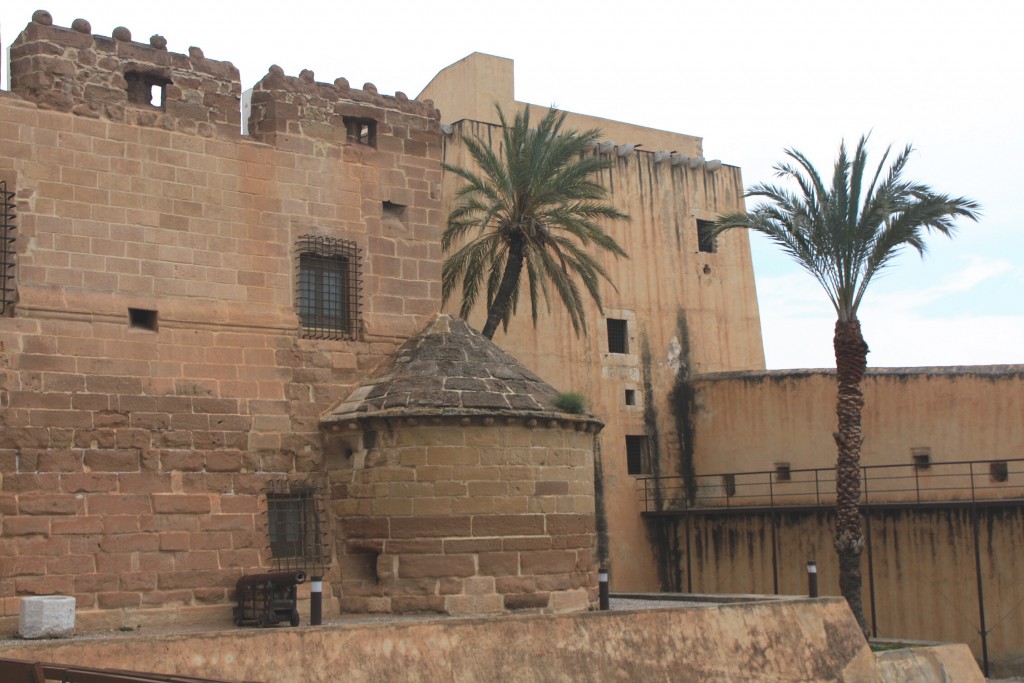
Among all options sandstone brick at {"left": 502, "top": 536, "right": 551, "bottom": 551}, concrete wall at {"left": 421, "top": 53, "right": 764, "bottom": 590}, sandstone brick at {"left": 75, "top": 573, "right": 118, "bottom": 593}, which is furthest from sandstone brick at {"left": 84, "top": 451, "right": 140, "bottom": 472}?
concrete wall at {"left": 421, "top": 53, "right": 764, "bottom": 590}

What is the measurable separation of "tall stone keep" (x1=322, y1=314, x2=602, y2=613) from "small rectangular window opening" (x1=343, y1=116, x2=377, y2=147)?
3.26 m

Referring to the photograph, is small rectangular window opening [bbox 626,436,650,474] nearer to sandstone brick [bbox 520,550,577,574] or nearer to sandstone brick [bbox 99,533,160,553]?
sandstone brick [bbox 520,550,577,574]

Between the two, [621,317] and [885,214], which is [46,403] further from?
[621,317]

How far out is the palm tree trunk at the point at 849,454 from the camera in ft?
65.9

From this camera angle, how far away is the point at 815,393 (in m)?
24.8

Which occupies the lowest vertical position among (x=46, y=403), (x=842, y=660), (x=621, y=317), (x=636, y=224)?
(x=842, y=660)

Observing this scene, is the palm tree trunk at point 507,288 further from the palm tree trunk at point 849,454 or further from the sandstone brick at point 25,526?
the sandstone brick at point 25,526

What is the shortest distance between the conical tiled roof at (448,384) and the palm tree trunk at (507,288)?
211 inches

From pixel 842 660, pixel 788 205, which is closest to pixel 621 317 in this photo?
pixel 788 205

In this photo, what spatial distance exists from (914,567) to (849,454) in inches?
125

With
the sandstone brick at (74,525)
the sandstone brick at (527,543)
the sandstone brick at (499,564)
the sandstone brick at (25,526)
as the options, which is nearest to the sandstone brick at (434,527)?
the sandstone brick at (499,564)

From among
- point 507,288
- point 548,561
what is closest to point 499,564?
point 548,561

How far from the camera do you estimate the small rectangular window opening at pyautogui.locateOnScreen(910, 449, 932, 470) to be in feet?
76.9

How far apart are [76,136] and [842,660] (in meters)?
11.0
